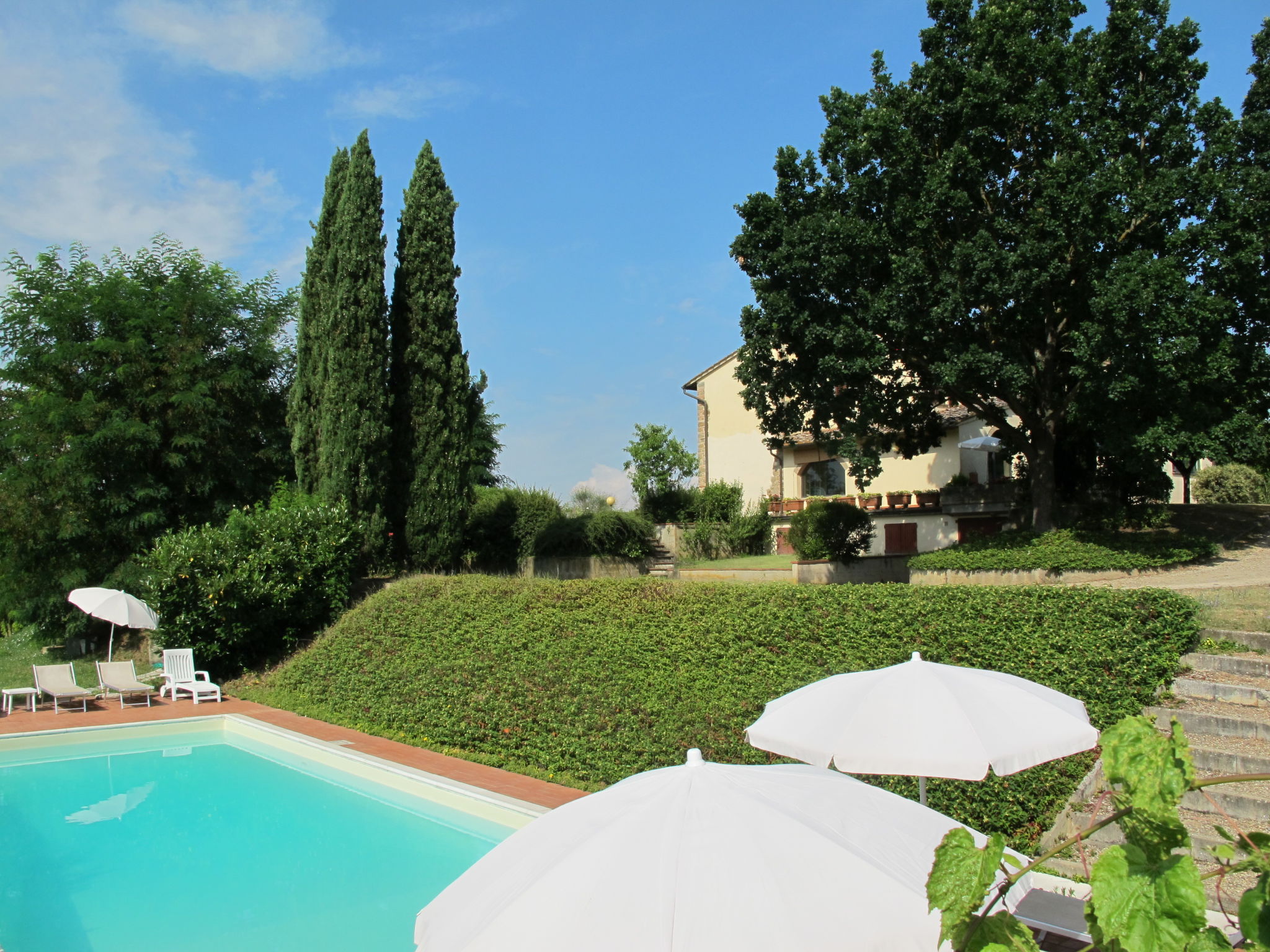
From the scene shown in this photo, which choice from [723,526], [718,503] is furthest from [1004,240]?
[718,503]

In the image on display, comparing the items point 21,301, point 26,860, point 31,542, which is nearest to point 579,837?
point 26,860

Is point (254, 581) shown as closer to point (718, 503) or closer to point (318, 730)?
point (318, 730)

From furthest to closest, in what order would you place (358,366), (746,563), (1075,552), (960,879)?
1. (746,563)
2. (358,366)
3. (1075,552)
4. (960,879)

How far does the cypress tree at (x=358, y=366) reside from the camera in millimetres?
17875

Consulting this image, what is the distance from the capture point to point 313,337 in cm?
1881

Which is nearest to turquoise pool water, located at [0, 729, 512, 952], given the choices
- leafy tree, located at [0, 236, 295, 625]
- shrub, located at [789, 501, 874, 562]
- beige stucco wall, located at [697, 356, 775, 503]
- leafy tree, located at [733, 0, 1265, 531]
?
leafy tree, located at [0, 236, 295, 625]

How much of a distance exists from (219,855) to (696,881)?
7918 mm

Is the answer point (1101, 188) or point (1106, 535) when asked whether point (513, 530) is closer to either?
point (1106, 535)

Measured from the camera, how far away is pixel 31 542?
1958 cm

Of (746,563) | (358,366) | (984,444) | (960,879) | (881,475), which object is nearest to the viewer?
(960,879)

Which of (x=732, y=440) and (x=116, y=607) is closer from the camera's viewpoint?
(x=116, y=607)

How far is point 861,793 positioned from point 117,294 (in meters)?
22.0

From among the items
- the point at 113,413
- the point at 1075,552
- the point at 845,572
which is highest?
the point at 113,413

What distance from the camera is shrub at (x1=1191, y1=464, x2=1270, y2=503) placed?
29.2m
